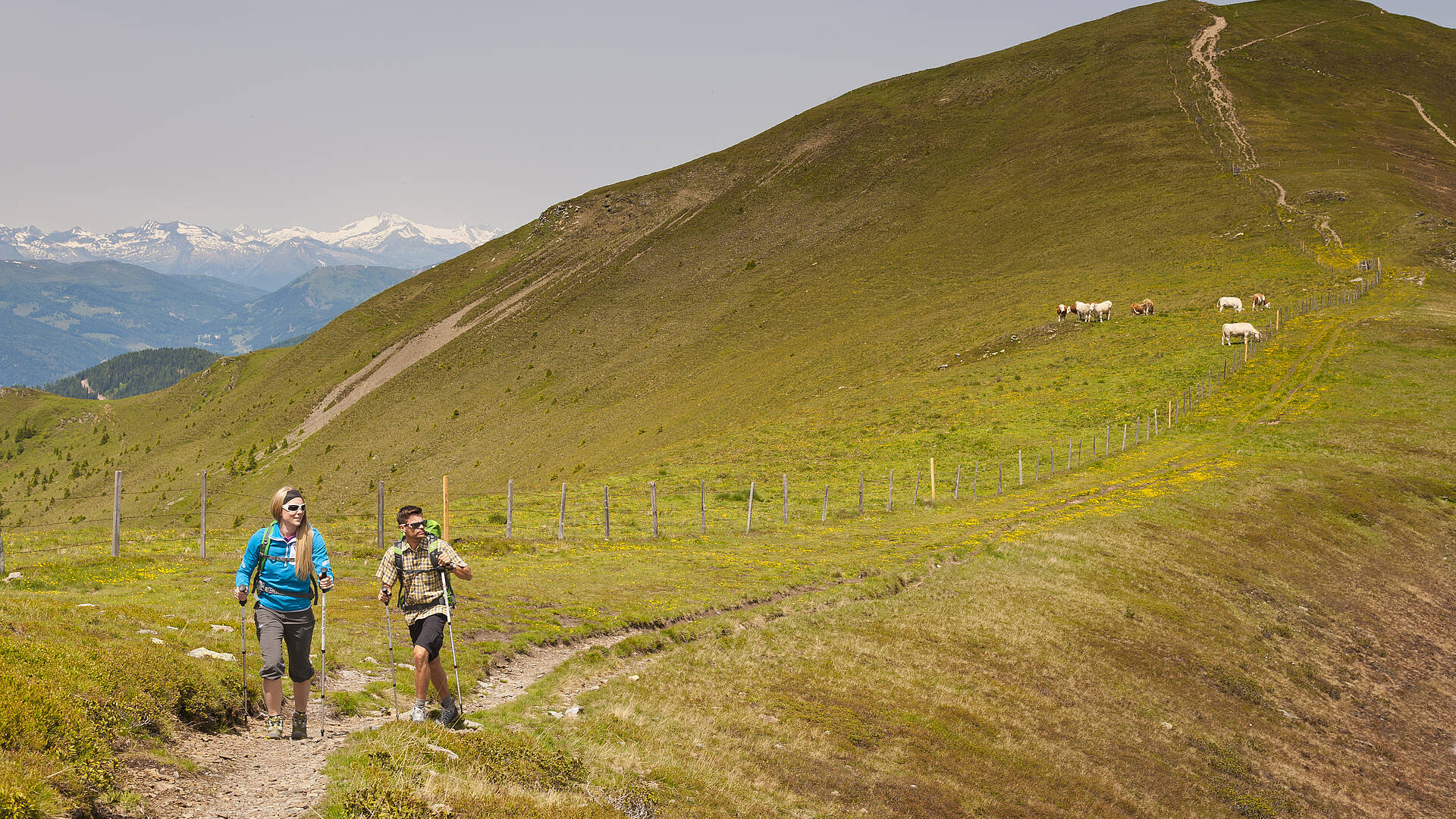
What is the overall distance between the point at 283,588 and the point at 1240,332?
6471 centimetres

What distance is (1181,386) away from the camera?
5384cm

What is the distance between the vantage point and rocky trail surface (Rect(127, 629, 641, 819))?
9164 mm

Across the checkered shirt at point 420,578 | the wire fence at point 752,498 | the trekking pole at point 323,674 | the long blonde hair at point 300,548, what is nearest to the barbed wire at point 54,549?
the wire fence at point 752,498

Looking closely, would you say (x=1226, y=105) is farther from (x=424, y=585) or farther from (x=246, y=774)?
(x=246, y=774)

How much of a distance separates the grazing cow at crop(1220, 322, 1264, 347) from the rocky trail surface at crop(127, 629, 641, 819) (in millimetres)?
61112

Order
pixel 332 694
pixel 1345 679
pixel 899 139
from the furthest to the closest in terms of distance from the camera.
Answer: pixel 899 139, pixel 1345 679, pixel 332 694

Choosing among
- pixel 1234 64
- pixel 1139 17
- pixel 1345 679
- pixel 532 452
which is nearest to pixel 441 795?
pixel 1345 679

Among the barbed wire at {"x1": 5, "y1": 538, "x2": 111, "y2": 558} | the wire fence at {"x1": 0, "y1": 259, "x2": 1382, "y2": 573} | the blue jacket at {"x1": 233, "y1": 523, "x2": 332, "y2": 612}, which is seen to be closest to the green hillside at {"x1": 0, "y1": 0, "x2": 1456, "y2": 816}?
the wire fence at {"x1": 0, "y1": 259, "x2": 1382, "y2": 573}

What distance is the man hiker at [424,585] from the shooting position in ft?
40.7

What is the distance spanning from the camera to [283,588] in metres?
11.8

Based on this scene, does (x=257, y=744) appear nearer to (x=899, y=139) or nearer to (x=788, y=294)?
(x=788, y=294)

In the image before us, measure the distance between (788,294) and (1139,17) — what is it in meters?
115

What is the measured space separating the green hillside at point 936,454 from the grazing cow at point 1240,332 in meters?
1.28

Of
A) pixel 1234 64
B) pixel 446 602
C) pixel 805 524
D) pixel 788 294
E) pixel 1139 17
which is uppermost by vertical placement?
pixel 1139 17
